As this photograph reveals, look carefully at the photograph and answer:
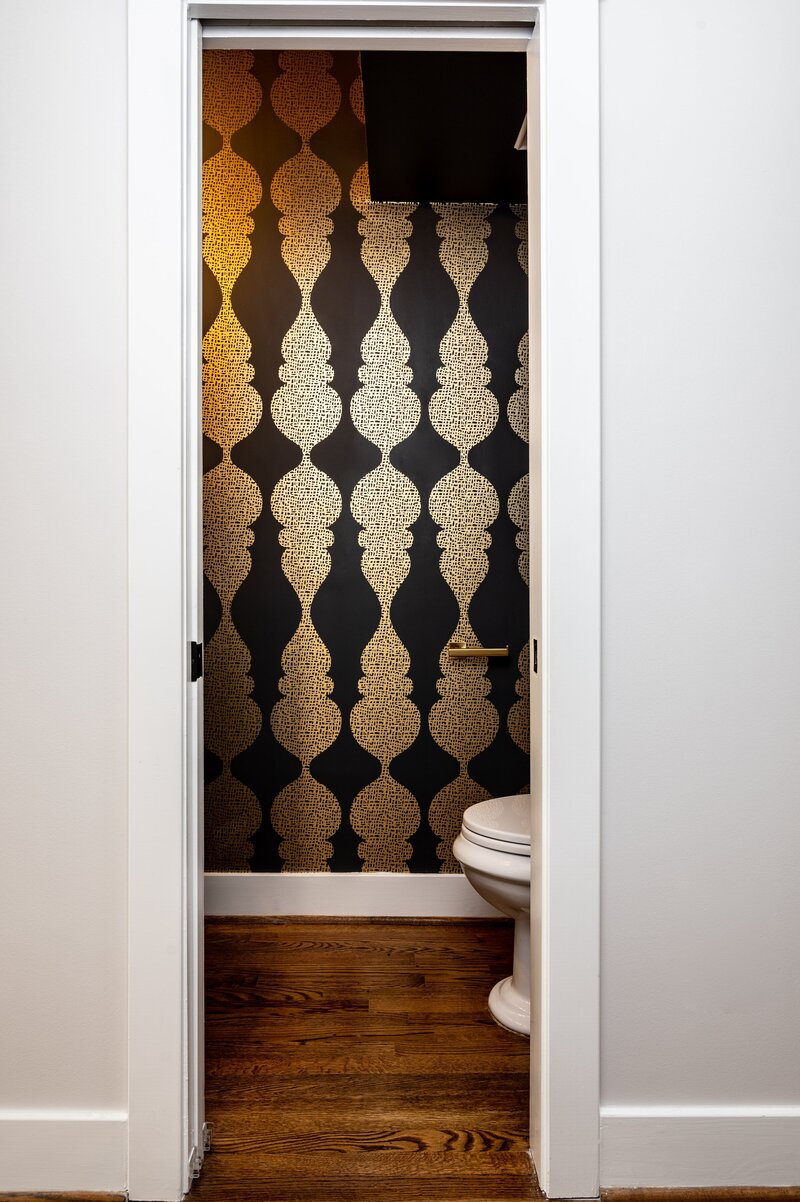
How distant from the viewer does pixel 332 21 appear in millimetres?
1461

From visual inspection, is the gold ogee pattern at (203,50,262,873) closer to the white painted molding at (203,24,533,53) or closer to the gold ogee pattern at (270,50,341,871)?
the gold ogee pattern at (270,50,341,871)

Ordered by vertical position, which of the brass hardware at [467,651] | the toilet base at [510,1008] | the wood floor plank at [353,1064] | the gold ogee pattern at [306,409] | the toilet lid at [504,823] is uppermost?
the gold ogee pattern at [306,409]

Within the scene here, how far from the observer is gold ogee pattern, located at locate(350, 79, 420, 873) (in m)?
2.53

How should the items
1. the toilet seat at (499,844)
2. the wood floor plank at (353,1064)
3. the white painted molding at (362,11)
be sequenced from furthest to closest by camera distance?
1. the toilet seat at (499,844)
2. the wood floor plank at (353,1064)
3. the white painted molding at (362,11)

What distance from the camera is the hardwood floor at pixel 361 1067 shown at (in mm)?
1474

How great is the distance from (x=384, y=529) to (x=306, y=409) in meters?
0.44
